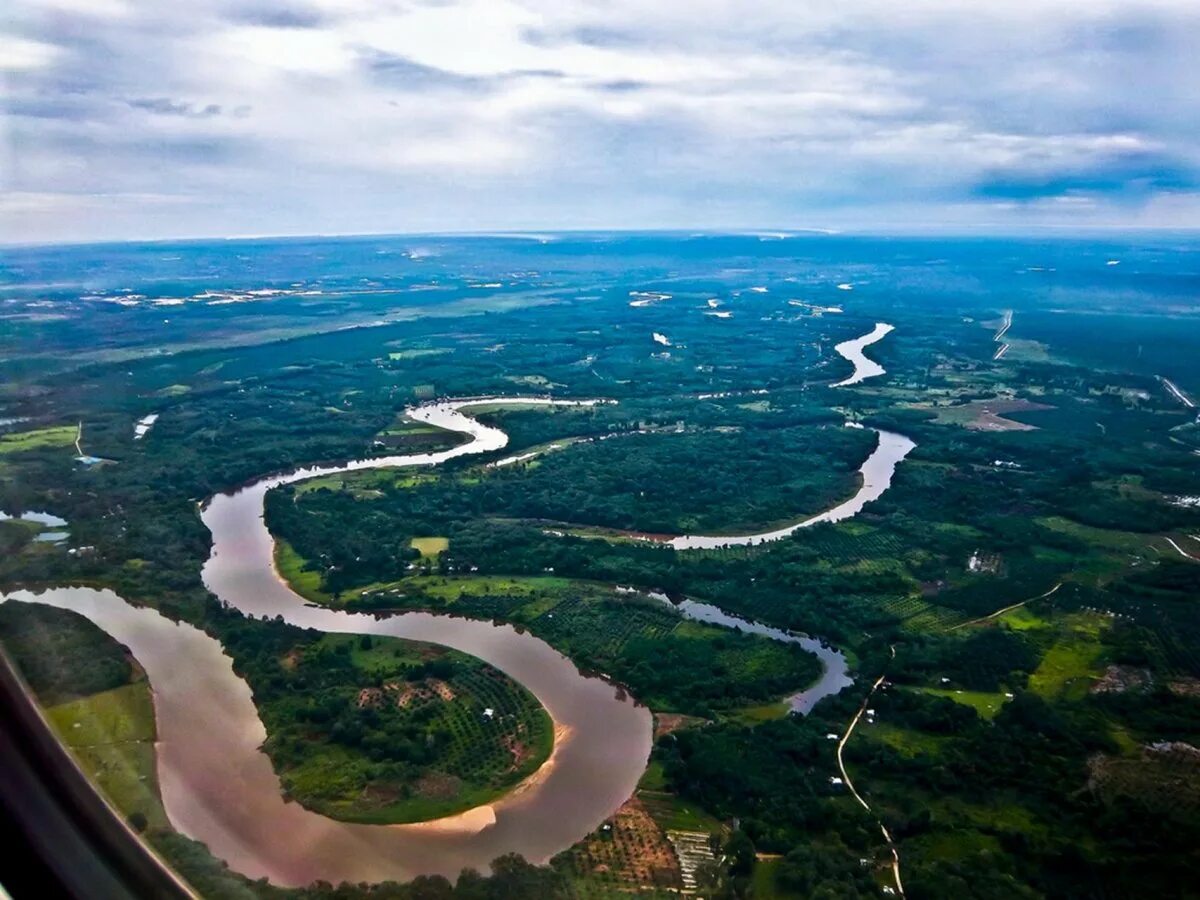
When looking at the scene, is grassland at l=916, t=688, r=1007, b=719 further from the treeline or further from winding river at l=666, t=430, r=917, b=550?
the treeline

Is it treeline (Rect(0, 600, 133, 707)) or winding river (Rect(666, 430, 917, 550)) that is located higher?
treeline (Rect(0, 600, 133, 707))

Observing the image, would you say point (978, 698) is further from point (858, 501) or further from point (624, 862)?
point (858, 501)

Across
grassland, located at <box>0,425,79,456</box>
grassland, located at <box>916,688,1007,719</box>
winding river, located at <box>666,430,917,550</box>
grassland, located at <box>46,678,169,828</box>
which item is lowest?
grassland, located at <box>916,688,1007,719</box>

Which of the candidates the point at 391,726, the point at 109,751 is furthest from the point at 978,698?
the point at 109,751

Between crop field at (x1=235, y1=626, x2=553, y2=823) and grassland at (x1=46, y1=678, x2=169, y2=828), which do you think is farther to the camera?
crop field at (x1=235, y1=626, x2=553, y2=823)

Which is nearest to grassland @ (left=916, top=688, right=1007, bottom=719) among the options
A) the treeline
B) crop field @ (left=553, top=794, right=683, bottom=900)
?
crop field @ (left=553, top=794, right=683, bottom=900)

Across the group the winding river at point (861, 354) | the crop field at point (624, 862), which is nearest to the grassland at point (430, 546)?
the crop field at point (624, 862)

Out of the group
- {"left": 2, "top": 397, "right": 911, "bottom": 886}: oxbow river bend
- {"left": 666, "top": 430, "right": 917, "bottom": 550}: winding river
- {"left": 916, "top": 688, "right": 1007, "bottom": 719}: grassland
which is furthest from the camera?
{"left": 666, "top": 430, "right": 917, "bottom": 550}: winding river

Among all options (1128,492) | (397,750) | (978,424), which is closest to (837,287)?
(978,424)
